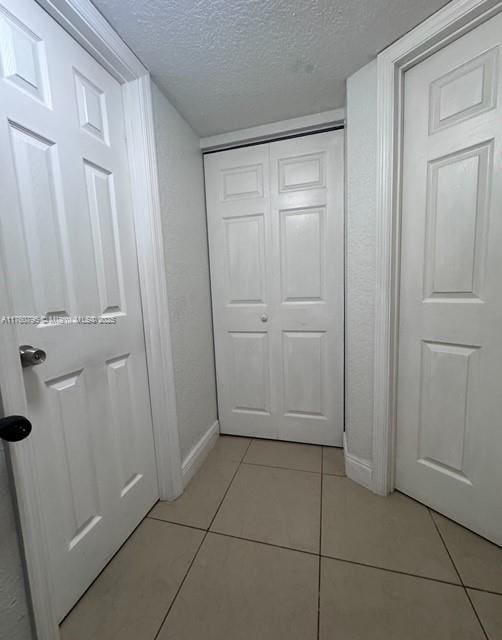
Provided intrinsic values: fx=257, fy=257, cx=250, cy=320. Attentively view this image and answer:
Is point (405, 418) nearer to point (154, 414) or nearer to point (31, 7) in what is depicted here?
point (154, 414)

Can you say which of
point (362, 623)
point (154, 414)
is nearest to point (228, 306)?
point (154, 414)

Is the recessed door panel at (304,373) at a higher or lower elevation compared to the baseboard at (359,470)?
higher

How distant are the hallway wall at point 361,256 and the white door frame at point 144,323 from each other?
96 cm

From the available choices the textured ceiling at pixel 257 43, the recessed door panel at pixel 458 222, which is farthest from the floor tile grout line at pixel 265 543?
the textured ceiling at pixel 257 43

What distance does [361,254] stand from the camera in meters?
1.30

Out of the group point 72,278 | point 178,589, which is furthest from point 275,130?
point 178,589

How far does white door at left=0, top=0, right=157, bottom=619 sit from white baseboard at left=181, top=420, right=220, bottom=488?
281mm

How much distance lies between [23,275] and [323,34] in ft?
4.64

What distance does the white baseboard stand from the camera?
1.45 meters

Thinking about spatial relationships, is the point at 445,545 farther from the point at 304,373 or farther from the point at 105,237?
the point at 105,237

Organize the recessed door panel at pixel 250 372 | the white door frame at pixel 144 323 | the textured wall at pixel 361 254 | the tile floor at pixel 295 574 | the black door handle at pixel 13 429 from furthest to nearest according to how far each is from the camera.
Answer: the recessed door panel at pixel 250 372, the textured wall at pixel 361 254, the tile floor at pixel 295 574, the white door frame at pixel 144 323, the black door handle at pixel 13 429

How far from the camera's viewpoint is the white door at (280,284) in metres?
1.58

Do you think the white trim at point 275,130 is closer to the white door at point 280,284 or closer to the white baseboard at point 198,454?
the white door at point 280,284

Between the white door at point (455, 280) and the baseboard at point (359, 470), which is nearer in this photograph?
the white door at point (455, 280)
